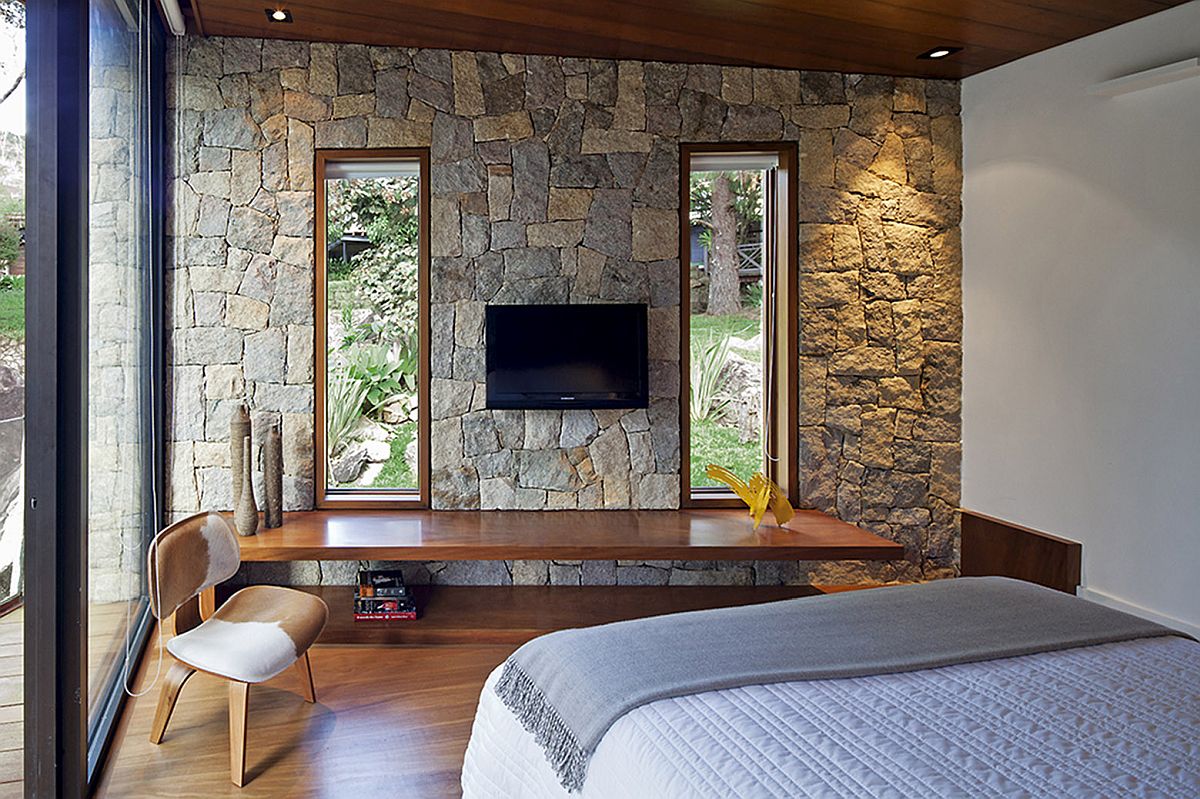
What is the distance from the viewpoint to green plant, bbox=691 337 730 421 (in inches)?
178

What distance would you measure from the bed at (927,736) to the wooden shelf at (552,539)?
6.02 feet

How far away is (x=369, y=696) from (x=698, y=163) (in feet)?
9.55

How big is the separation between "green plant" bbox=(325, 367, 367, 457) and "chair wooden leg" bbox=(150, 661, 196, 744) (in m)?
1.74

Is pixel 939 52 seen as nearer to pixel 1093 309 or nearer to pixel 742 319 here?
pixel 1093 309

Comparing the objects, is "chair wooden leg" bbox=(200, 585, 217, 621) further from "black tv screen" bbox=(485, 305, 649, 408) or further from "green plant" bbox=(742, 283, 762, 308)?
"green plant" bbox=(742, 283, 762, 308)

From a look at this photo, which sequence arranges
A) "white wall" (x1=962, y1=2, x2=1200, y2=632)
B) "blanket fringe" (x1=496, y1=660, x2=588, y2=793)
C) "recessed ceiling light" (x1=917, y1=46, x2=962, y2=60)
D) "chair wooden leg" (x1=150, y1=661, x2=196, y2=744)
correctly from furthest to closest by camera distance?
"recessed ceiling light" (x1=917, y1=46, x2=962, y2=60) < "white wall" (x1=962, y1=2, x2=1200, y2=632) < "chair wooden leg" (x1=150, y1=661, x2=196, y2=744) < "blanket fringe" (x1=496, y1=660, x2=588, y2=793)

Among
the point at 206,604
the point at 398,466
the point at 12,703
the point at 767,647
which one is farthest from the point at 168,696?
the point at 767,647

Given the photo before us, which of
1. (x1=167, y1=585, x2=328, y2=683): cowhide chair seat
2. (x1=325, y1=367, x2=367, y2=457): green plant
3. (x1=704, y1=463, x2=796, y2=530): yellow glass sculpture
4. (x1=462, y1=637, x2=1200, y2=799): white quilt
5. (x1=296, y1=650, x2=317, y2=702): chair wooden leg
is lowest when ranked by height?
(x1=296, y1=650, x2=317, y2=702): chair wooden leg

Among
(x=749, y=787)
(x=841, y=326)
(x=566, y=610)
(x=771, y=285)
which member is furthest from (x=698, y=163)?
(x=749, y=787)

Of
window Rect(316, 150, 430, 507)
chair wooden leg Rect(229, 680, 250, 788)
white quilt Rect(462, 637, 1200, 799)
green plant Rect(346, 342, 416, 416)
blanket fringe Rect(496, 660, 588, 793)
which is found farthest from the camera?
green plant Rect(346, 342, 416, 416)

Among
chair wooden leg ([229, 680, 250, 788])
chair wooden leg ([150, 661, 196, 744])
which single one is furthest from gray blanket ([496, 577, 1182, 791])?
chair wooden leg ([150, 661, 196, 744])

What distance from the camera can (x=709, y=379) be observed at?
4547mm

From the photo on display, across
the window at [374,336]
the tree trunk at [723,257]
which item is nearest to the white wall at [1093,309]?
the tree trunk at [723,257]

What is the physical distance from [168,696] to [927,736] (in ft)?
7.62
